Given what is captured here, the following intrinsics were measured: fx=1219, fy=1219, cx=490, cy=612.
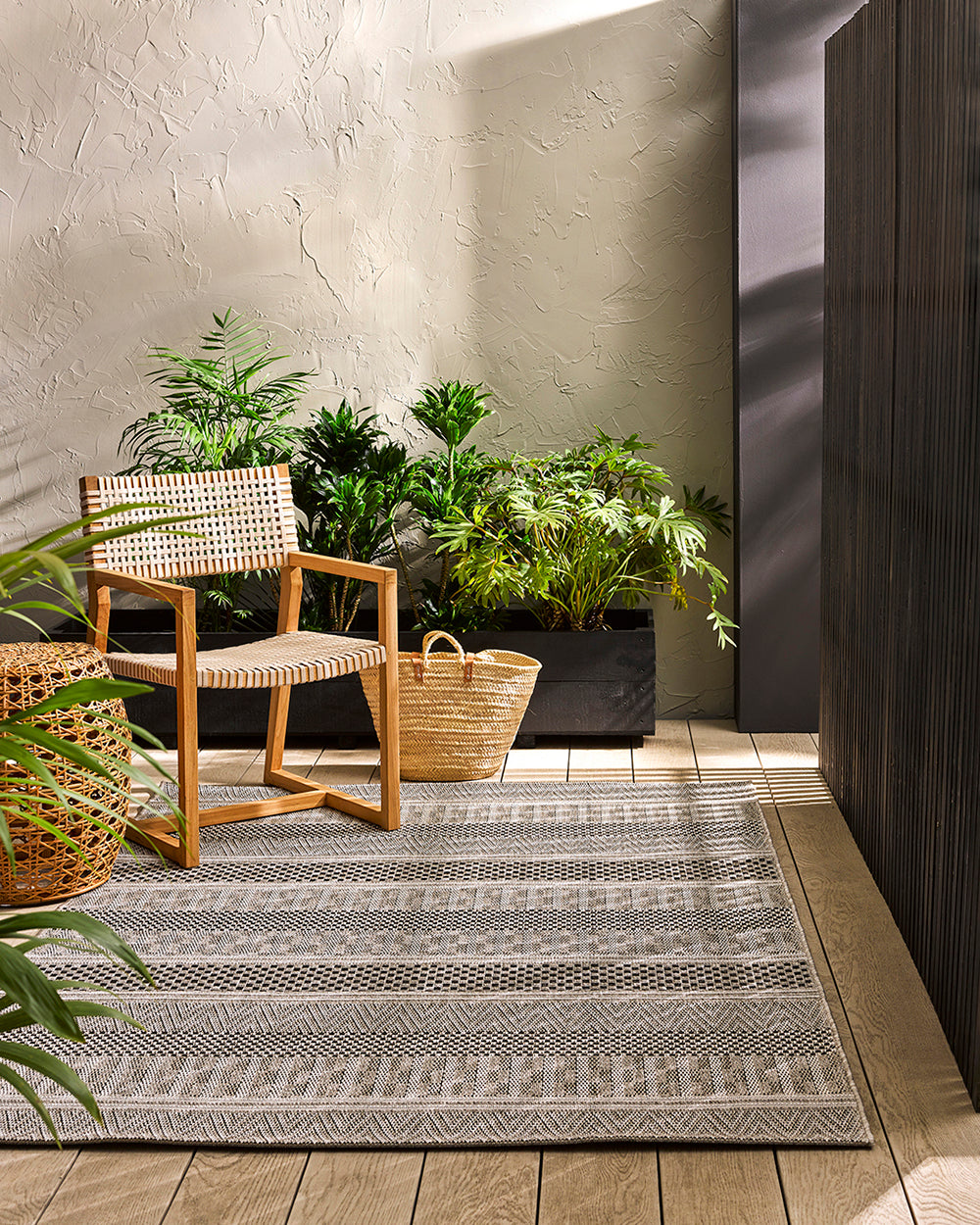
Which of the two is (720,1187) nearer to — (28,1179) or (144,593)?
(28,1179)

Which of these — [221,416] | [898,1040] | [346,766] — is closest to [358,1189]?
[898,1040]

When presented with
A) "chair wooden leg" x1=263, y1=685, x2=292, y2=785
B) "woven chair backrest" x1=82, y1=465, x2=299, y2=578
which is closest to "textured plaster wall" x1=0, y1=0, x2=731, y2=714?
"woven chair backrest" x1=82, y1=465, x2=299, y2=578

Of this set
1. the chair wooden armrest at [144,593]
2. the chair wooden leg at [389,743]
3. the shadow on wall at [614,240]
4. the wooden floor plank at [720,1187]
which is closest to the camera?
the wooden floor plank at [720,1187]

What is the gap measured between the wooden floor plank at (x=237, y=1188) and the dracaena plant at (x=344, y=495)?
2.14 metres

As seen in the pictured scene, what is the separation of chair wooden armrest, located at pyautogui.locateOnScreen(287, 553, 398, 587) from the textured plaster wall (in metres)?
0.94

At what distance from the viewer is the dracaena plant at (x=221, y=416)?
11.7 ft

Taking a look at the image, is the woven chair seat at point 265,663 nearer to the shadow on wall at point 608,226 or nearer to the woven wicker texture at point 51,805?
the woven wicker texture at point 51,805

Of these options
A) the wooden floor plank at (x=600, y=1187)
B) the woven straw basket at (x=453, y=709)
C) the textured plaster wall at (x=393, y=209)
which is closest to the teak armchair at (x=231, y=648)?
the woven straw basket at (x=453, y=709)

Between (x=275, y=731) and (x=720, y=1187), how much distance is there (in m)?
1.92

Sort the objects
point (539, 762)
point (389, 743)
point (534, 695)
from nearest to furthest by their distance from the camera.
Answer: point (389, 743)
point (539, 762)
point (534, 695)

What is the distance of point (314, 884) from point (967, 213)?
1729 millimetres

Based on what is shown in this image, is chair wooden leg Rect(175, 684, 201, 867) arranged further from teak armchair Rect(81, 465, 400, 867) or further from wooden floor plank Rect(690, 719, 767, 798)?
wooden floor plank Rect(690, 719, 767, 798)

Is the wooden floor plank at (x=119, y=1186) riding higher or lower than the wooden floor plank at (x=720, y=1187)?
lower

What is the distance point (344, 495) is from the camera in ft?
11.6
